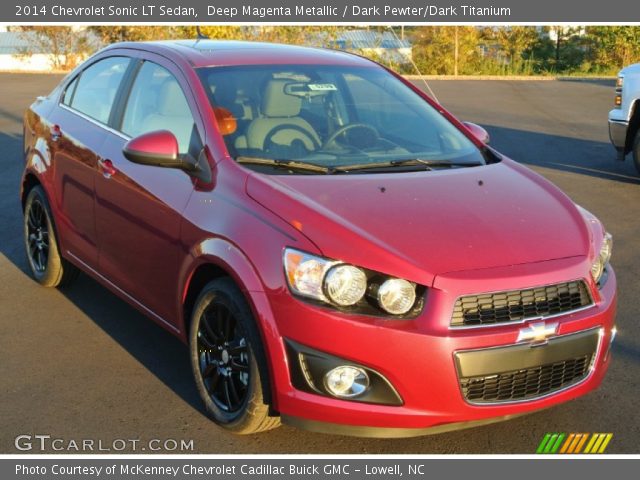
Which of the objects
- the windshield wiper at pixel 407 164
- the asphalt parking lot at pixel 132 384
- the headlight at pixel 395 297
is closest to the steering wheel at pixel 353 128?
the windshield wiper at pixel 407 164

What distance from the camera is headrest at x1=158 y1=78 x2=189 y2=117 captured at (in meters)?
4.87

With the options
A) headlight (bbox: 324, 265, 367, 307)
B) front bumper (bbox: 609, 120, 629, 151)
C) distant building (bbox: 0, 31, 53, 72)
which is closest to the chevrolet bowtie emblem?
headlight (bbox: 324, 265, 367, 307)

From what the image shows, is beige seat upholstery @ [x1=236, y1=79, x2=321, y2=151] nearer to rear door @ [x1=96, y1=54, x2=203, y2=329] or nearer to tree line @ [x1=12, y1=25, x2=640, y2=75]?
rear door @ [x1=96, y1=54, x2=203, y2=329]

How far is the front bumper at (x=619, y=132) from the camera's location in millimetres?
10781

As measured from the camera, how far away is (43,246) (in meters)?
6.45

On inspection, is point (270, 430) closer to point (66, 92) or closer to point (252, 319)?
point (252, 319)

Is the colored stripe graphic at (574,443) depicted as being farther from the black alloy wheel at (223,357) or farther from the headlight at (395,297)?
the black alloy wheel at (223,357)

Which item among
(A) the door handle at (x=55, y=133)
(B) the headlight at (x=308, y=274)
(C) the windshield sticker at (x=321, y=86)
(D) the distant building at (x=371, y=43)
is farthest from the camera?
(D) the distant building at (x=371, y=43)

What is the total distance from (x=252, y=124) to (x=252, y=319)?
1250 mm

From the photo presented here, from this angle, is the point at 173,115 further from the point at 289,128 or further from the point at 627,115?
the point at 627,115

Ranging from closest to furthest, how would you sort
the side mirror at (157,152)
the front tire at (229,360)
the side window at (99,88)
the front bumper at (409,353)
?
the front bumper at (409,353) → the front tire at (229,360) → the side mirror at (157,152) → the side window at (99,88)

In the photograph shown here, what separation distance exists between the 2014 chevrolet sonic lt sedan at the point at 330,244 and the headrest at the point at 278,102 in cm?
2

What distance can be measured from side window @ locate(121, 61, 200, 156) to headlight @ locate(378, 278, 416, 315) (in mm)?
1413

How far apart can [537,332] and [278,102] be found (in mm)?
2023
